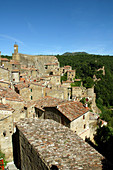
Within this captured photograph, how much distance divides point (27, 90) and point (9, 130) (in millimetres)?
10322

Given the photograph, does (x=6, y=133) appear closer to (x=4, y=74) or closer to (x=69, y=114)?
(x=69, y=114)

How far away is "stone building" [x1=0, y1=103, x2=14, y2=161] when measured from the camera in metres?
8.20

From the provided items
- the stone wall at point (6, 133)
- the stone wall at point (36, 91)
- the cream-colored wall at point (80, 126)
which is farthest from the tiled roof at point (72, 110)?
the stone wall at point (36, 91)

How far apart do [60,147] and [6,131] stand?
4.25 metres

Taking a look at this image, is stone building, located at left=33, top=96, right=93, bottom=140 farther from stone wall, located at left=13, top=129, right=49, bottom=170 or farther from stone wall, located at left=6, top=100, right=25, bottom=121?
stone wall, located at left=13, top=129, right=49, bottom=170

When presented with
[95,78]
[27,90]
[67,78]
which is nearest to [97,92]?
[95,78]

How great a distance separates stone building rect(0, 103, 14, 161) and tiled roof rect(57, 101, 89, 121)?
512cm

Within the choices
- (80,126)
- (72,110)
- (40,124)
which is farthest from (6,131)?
(80,126)

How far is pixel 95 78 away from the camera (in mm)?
59594

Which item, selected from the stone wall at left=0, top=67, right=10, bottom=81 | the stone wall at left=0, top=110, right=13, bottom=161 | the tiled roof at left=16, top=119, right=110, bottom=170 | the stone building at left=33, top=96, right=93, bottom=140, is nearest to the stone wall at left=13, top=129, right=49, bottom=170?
the tiled roof at left=16, top=119, right=110, bottom=170

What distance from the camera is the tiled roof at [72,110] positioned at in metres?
12.1

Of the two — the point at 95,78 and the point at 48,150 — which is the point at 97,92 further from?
the point at 48,150

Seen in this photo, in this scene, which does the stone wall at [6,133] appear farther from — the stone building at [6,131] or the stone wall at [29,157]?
the stone wall at [29,157]

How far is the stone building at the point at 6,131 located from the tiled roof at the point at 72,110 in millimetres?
5120
